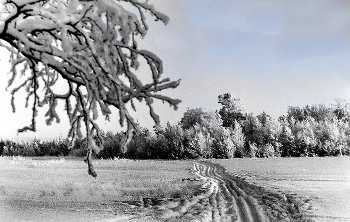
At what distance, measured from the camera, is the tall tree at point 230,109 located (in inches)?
3125

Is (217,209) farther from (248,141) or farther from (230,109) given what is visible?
(230,109)

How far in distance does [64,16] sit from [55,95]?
2.69m

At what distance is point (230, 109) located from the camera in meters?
81.2

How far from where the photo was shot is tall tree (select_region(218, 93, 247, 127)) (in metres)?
79.4

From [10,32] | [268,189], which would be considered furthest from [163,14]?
[268,189]

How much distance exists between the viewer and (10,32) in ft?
16.4

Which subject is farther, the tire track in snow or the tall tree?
the tall tree

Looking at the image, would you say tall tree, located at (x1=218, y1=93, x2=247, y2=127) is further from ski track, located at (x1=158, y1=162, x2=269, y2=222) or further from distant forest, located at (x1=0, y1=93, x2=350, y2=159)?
ski track, located at (x1=158, y1=162, x2=269, y2=222)

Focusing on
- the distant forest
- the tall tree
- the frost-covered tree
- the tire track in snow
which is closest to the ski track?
the tire track in snow

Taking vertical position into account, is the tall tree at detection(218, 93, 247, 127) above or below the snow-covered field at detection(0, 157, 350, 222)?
above

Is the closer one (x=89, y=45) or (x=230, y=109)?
(x=89, y=45)

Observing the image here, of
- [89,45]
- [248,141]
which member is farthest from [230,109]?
[89,45]

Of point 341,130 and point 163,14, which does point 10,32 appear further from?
point 341,130

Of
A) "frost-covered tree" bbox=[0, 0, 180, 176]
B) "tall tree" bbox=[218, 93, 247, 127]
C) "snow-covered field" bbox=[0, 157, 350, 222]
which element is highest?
"tall tree" bbox=[218, 93, 247, 127]
